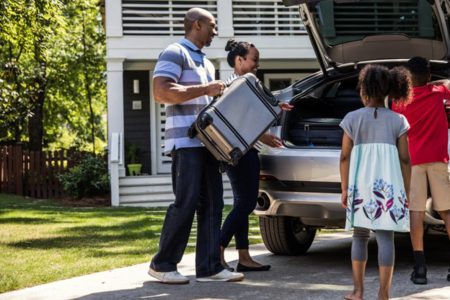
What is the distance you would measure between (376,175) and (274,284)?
55.6 inches

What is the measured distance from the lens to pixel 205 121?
589cm

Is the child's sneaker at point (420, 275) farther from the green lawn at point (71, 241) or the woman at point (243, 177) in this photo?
the green lawn at point (71, 241)

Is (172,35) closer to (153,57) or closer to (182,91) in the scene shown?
(153,57)

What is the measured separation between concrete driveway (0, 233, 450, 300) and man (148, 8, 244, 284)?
20 centimetres

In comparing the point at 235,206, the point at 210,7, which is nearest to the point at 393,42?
the point at 235,206

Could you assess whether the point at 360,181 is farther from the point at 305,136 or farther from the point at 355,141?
the point at 305,136

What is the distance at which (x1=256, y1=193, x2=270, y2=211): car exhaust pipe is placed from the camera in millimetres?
6988

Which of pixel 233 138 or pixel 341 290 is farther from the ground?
pixel 233 138

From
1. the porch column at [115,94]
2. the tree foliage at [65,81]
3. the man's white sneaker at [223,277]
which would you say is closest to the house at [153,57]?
the porch column at [115,94]

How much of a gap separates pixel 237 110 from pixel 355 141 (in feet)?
3.29

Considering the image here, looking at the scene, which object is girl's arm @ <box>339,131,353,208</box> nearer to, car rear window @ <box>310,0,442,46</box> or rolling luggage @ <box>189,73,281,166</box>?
rolling luggage @ <box>189,73,281,166</box>

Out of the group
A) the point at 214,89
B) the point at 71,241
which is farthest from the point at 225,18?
the point at 214,89

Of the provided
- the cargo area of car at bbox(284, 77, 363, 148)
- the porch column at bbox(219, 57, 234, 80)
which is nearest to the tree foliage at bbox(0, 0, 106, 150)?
the porch column at bbox(219, 57, 234, 80)

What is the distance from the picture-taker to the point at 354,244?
5.37 m
